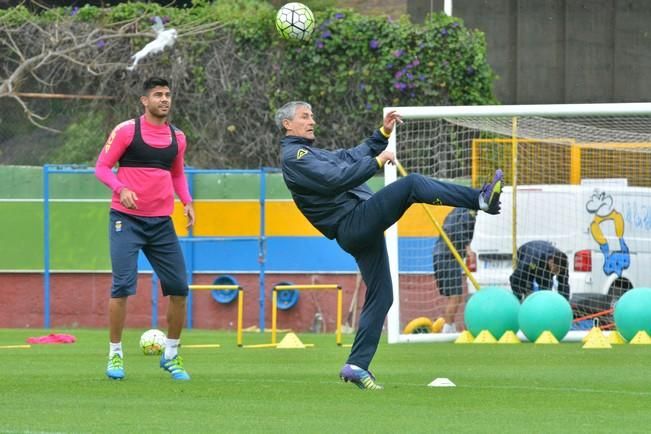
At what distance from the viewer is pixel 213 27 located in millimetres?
22938

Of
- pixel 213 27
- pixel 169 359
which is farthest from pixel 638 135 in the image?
pixel 169 359

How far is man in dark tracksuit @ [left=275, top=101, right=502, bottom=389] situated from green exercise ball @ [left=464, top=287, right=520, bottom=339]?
6301mm

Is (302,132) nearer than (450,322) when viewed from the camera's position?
Yes

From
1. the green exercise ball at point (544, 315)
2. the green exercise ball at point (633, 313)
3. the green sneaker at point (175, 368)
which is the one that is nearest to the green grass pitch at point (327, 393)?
the green sneaker at point (175, 368)

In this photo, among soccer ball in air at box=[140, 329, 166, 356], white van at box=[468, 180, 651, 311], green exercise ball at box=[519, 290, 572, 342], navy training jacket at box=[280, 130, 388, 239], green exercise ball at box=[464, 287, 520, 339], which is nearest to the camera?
navy training jacket at box=[280, 130, 388, 239]

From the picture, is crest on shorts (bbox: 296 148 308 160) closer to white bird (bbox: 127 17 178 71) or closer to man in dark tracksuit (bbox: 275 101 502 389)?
man in dark tracksuit (bbox: 275 101 502 389)

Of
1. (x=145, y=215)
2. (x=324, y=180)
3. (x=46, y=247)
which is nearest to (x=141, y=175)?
(x=145, y=215)

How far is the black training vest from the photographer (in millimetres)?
10430

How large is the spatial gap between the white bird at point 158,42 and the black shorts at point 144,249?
41.3ft

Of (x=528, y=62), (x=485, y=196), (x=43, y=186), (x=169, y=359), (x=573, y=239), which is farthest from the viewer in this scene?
(x=528, y=62)

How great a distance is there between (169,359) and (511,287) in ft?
29.2

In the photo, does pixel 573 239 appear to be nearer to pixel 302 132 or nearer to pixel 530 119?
pixel 530 119

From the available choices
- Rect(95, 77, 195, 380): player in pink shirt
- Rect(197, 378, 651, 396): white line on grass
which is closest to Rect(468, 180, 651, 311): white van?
Rect(197, 378, 651, 396): white line on grass

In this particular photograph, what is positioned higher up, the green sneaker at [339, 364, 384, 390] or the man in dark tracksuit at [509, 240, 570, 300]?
the man in dark tracksuit at [509, 240, 570, 300]
